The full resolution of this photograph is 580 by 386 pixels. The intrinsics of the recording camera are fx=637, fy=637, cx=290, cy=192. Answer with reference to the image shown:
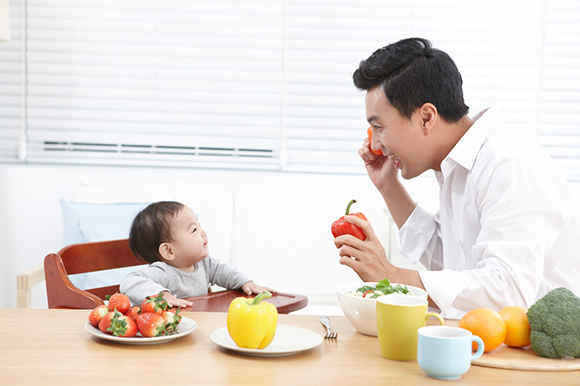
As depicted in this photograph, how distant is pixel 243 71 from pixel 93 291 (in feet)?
5.68

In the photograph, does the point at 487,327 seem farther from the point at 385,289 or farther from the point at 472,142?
the point at 472,142

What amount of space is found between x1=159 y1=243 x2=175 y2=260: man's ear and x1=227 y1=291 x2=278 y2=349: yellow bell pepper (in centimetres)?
99

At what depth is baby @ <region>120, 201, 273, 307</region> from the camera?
2.06m

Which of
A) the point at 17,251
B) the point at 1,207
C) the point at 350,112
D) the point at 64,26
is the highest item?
the point at 64,26

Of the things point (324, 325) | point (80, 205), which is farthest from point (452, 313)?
point (80, 205)

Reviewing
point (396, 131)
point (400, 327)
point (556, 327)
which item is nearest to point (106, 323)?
point (400, 327)

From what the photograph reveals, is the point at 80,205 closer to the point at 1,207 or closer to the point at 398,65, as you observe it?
the point at 1,207

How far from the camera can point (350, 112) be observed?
140 inches

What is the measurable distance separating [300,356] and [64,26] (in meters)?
2.86

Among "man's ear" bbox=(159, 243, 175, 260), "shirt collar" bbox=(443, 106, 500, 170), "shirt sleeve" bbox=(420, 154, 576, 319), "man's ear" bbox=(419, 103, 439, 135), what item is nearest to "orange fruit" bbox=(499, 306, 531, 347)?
"shirt sleeve" bbox=(420, 154, 576, 319)

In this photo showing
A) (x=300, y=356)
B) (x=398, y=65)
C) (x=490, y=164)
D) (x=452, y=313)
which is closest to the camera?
(x=300, y=356)

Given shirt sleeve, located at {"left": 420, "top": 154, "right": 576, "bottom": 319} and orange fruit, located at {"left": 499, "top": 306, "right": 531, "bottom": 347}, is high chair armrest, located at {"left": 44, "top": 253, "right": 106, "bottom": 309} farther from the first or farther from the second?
orange fruit, located at {"left": 499, "top": 306, "right": 531, "bottom": 347}

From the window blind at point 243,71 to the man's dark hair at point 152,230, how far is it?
1441mm

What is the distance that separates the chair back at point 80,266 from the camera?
177 cm
